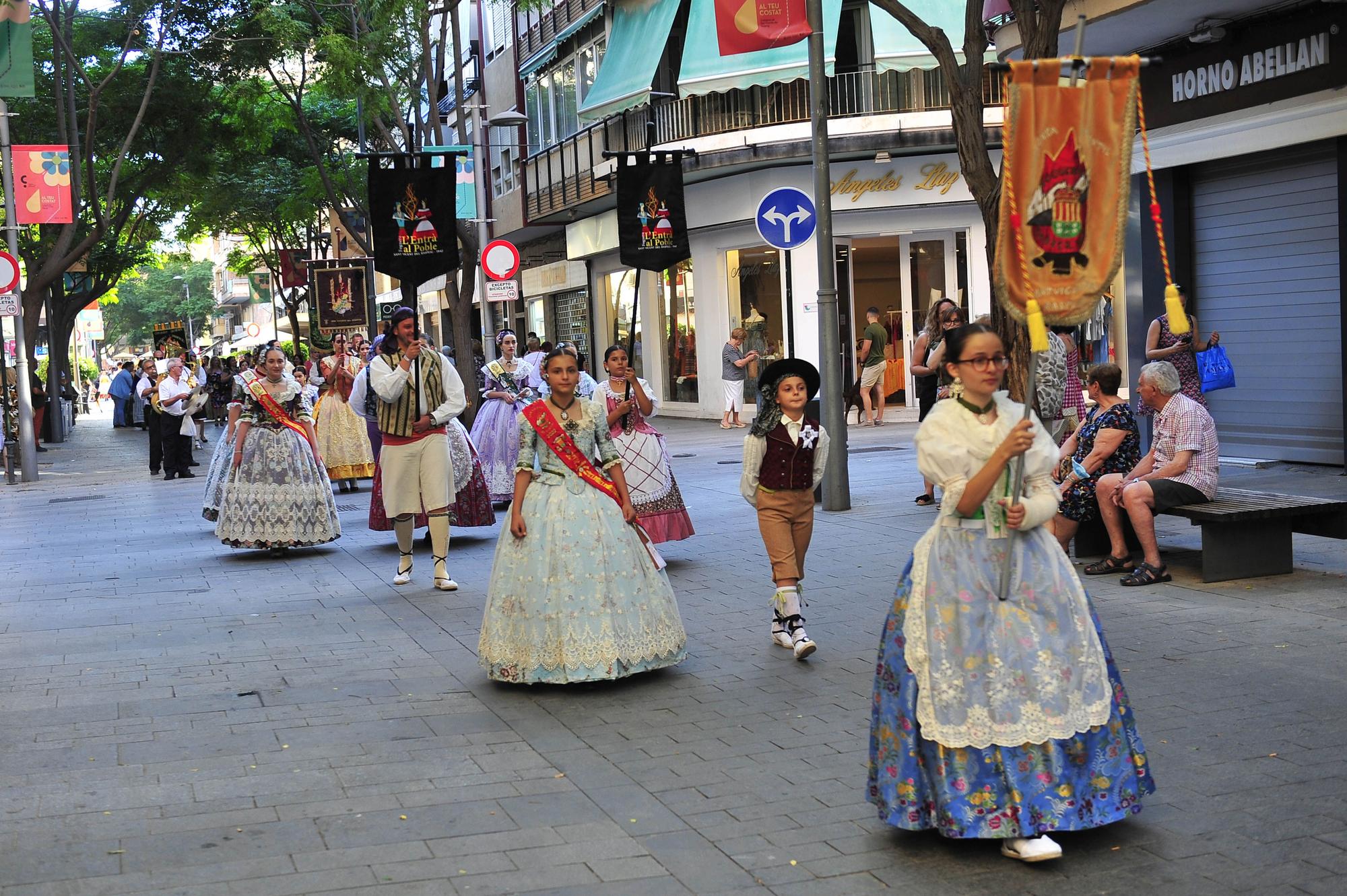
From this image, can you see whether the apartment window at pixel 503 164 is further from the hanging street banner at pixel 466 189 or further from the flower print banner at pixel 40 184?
the flower print banner at pixel 40 184

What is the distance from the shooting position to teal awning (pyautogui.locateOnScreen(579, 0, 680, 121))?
93.4 ft

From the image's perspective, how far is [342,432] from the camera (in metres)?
19.1

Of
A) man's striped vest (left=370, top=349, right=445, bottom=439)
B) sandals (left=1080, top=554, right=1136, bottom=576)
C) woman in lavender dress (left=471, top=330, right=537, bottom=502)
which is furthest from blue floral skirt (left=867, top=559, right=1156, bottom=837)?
woman in lavender dress (left=471, top=330, right=537, bottom=502)

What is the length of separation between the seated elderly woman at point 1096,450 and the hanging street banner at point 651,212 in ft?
11.7

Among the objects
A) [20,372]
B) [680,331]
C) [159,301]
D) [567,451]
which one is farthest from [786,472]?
[159,301]

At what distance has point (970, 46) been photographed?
38.5 ft

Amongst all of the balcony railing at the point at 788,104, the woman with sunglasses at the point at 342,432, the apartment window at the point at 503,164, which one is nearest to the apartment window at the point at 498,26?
the apartment window at the point at 503,164

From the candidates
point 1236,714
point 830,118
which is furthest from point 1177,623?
point 830,118

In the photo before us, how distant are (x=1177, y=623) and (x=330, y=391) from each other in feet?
44.0

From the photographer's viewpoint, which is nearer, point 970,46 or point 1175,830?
point 1175,830

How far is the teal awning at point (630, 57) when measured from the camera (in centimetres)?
2845

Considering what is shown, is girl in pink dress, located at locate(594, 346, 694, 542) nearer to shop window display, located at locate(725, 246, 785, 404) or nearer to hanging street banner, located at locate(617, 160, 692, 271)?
hanging street banner, located at locate(617, 160, 692, 271)

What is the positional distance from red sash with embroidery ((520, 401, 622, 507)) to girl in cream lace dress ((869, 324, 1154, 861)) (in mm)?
2961

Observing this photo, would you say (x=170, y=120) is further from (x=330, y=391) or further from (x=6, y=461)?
(x=330, y=391)
